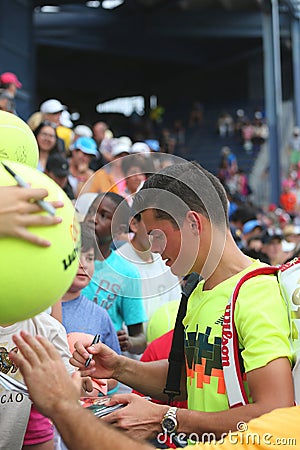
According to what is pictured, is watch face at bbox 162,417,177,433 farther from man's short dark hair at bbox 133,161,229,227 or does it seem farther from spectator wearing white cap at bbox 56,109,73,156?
spectator wearing white cap at bbox 56,109,73,156

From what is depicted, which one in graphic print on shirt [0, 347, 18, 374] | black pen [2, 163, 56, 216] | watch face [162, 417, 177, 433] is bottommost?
watch face [162, 417, 177, 433]

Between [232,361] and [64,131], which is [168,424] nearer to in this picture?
[232,361]

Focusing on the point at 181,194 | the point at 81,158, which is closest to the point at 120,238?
the point at 181,194

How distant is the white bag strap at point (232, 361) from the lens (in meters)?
2.23

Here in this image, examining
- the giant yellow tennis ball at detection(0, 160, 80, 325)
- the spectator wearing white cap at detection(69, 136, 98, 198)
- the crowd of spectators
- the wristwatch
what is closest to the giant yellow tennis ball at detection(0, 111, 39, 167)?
the crowd of spectators

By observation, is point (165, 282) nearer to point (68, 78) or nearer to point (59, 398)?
point (59, 398)

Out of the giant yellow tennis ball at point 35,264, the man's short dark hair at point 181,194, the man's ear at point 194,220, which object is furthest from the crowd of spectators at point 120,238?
the giant yellow tennis ball at point 35,264

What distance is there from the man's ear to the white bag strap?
267mm

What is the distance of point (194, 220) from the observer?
2.40m

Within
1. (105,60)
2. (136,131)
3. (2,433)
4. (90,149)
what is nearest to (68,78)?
(105,60)

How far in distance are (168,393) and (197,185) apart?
0.86 meters

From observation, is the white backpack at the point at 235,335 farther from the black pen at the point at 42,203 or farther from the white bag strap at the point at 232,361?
the black pen at the point at 42,203

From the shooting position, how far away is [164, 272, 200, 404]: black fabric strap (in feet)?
8.85

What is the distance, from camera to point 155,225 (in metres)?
2.45
